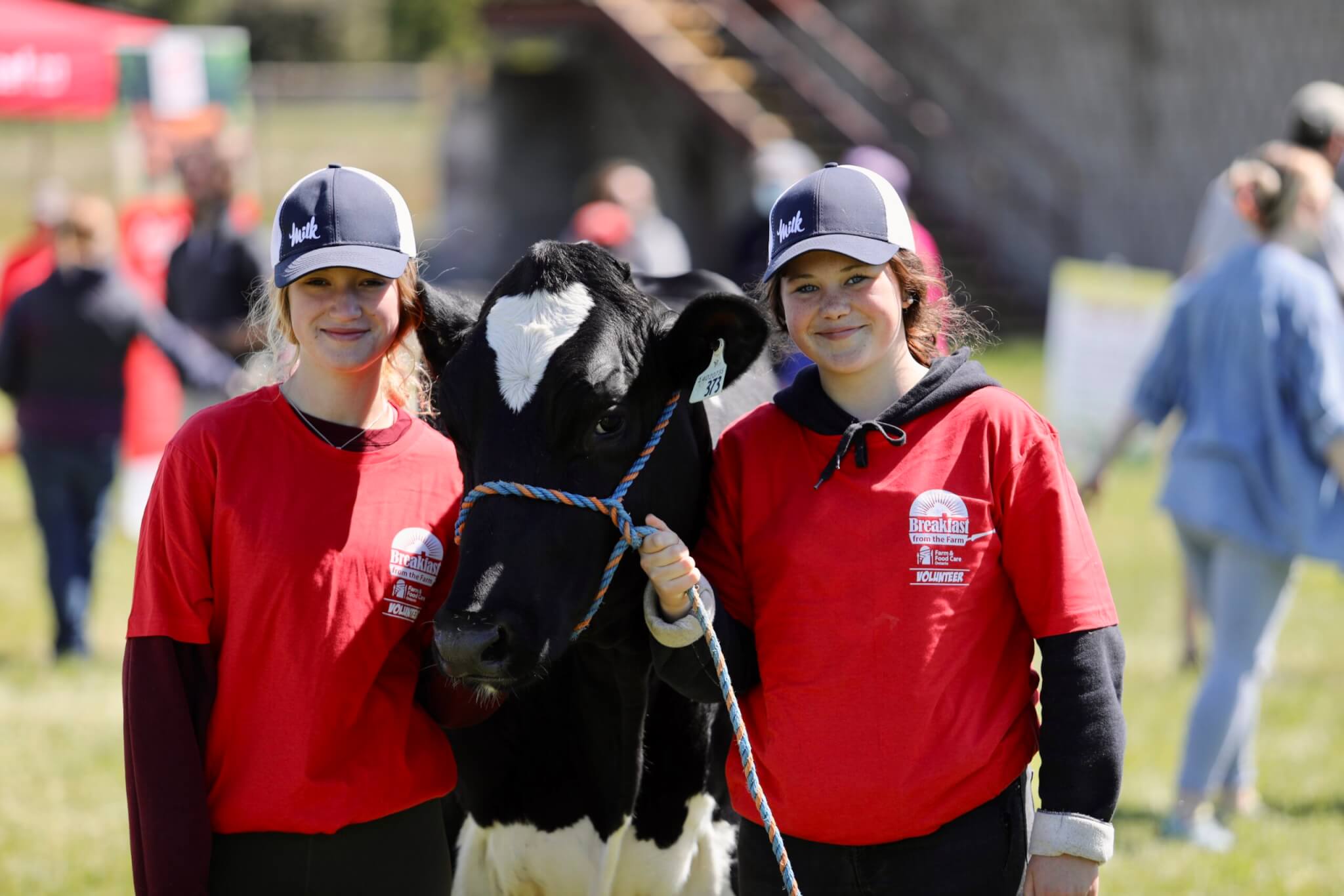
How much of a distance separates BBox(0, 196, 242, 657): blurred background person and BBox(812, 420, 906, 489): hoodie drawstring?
244 inches

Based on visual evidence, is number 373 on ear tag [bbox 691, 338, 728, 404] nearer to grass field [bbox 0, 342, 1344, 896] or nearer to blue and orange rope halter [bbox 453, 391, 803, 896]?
blue and orange rope halter [bbox 453, 391, 803, 896]

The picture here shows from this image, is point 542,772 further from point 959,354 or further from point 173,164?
point 173,164

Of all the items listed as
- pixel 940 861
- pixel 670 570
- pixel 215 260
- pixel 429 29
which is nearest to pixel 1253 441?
pixel 940 861

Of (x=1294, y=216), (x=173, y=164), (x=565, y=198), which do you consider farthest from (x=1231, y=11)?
(x=1294, y=216)

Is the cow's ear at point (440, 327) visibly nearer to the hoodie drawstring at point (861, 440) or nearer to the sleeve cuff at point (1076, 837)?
the hoodie drawstring at point (861, 440)

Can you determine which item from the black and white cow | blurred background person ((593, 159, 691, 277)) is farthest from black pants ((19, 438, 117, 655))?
the black and white cow

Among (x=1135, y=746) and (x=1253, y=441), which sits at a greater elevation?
(x=1253, y=441)

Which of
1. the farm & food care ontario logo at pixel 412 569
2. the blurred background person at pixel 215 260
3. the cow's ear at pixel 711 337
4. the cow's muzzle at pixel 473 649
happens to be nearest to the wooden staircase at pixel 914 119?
the blurred background person at pixel 215 260

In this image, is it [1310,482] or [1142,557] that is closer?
[1310,482]

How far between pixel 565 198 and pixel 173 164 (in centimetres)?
904

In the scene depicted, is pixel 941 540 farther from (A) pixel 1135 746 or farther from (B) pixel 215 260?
(B) pixel 215 260

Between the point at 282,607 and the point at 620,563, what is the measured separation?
24.5 inches

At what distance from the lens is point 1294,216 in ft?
17.8

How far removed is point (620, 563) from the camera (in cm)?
291
